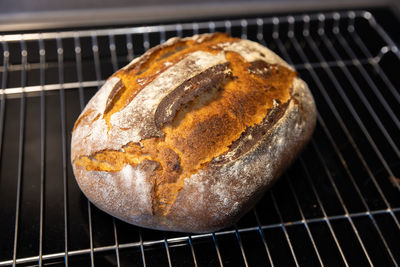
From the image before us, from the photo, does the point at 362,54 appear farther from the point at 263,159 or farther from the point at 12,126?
the point at 12,126

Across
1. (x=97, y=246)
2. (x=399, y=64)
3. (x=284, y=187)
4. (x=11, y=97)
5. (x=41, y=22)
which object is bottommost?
(x=97, y=246)

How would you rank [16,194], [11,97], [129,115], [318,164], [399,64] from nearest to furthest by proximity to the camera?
[129,115] < [16,194] < [318,164] < [11,97] < [399,64]

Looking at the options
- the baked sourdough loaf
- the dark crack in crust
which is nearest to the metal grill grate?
the baked sourdough loaf

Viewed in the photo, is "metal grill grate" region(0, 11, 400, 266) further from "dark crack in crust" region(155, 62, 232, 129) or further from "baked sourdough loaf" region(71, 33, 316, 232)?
"dark crack in crust" region(155, 62, 232, 129)

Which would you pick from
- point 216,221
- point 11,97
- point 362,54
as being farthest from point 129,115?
point 362,54

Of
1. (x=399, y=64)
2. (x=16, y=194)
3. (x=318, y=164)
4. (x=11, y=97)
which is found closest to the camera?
(x=16, y=194)

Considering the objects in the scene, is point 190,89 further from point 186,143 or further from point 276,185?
point 276,185

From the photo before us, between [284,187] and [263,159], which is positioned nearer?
[263,159]
